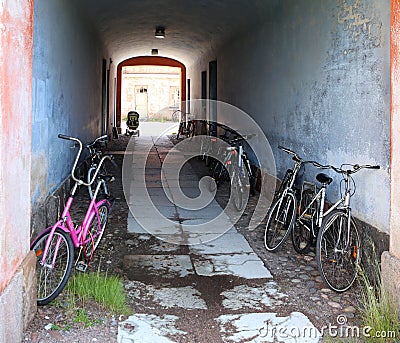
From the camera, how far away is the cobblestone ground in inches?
105

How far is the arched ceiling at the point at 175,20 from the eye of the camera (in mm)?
7262

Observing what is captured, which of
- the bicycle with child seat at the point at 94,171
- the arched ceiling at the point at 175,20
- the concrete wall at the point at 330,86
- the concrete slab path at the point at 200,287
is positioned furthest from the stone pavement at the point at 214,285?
the arched ceiling at the point at 175,20

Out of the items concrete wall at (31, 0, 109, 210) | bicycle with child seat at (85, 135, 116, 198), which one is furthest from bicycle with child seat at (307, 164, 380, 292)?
concrete wall at (31, 0, 109, 210)

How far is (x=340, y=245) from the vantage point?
11.4 feet

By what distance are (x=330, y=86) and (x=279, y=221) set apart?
1.26 m

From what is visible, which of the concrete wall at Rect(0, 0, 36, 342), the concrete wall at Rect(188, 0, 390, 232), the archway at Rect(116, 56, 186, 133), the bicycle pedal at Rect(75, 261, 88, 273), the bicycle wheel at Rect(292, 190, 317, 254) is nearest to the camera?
→ the concrete wall at Rect(0, 0, 36, 342)

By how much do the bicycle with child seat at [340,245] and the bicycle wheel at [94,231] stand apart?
1.68 meters

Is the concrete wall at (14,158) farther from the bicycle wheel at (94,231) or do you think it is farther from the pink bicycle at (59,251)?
the bicycle wheel at (94,231)

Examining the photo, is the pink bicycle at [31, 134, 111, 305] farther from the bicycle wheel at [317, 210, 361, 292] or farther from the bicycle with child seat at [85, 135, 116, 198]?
the bicycle wheel at [317, 210, 361, 292]

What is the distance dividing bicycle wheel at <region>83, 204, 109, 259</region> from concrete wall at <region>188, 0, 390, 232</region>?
1942mm

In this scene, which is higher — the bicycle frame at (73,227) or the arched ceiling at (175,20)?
the arched ceiling at (175,20)

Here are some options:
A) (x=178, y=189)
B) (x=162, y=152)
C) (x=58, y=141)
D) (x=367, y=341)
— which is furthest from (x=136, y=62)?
(x=367, y=341)

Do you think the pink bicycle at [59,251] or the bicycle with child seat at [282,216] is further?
the bicycle with child seat at [282,216]

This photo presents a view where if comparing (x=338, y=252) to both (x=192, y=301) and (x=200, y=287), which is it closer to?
(x=200, y=287)
